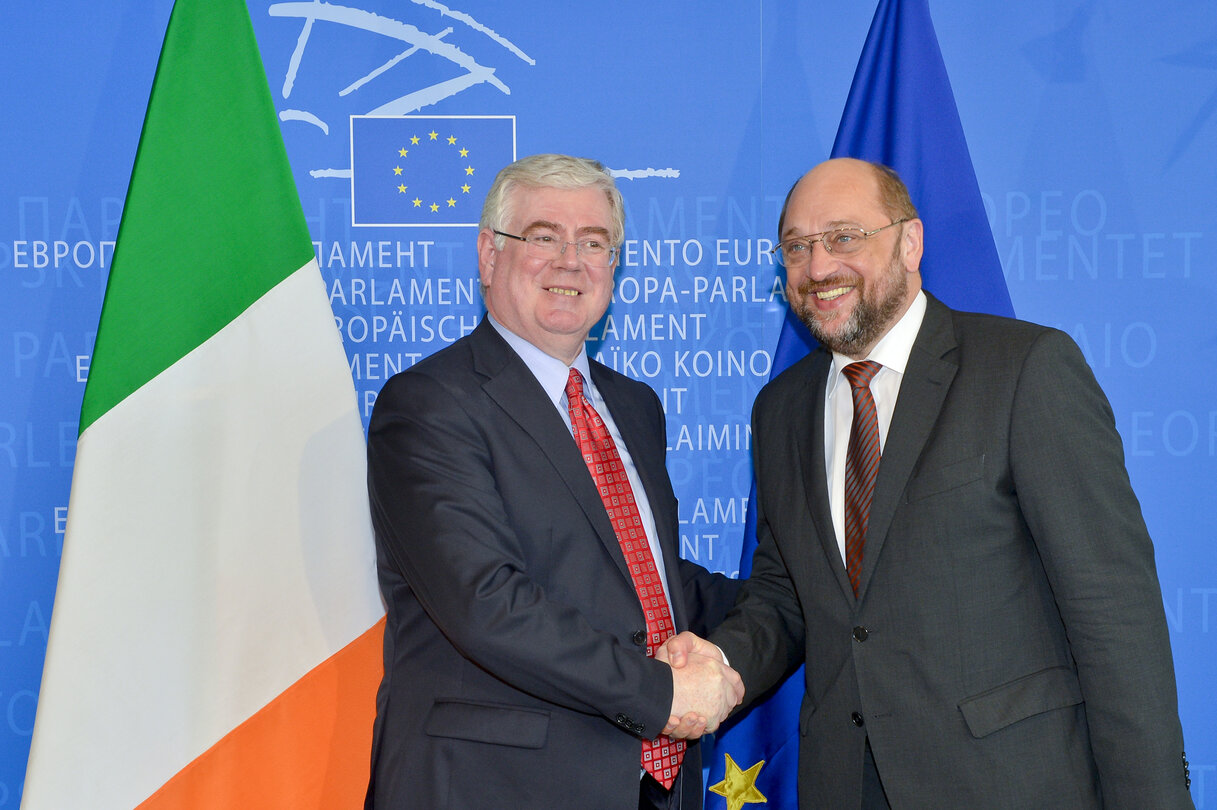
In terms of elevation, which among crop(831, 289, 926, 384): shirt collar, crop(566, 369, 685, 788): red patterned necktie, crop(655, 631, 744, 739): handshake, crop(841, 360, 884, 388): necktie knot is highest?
crop(831, 289, 926, 384): shirt collar

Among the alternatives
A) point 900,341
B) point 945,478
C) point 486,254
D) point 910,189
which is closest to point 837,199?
point 900,341

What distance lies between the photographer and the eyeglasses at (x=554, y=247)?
8.79ft

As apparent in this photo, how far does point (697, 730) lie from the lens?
2.44 metres

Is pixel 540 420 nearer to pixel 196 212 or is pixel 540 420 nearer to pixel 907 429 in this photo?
pixel 907 429

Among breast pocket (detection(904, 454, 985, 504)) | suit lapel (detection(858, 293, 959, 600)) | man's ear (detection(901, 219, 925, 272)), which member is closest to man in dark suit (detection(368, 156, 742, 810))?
suit lapel (detection(858, 293, 959, 600))

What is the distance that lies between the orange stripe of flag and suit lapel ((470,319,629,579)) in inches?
35.8

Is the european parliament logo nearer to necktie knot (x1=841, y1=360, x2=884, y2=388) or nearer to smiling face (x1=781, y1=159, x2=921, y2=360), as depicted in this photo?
smiling face (x1=781, y1=159, x2=921, y2=360)

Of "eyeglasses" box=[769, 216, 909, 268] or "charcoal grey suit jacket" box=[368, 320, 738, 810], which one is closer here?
"charcoal grey suit jacket" box=[368, 320, 738, 810]

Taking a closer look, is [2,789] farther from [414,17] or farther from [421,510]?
[414,17]

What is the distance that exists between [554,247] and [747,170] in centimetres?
109

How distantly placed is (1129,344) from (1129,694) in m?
1.74

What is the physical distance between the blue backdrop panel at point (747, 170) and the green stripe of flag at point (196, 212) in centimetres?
59

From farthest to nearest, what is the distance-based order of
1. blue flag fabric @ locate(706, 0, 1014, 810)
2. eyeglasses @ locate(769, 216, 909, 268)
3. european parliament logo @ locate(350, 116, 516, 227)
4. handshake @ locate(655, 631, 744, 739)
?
european parliament logo @ locate(350, 116, 516, 227), blue flag fabric @ locate(706, 0, 1014, 810), eyeglasses @ locate(769, 216, 909, 268), handshake @ locate(655, 631, 744, 739)

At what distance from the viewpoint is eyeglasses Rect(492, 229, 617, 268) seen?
8.79 feet
